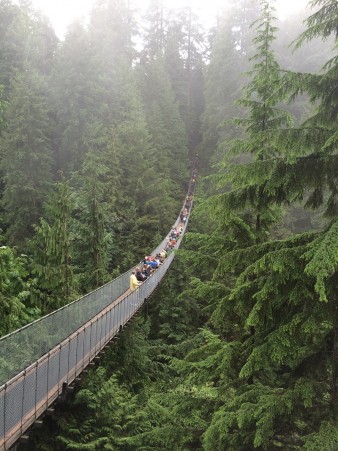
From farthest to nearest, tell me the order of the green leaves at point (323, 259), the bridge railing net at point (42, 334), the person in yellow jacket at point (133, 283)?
the person in yellow jacket at point (133, 283), the bridge railing net at point (42, 334), the green leaves at point (323, 259)

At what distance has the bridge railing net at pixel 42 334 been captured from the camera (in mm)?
5777

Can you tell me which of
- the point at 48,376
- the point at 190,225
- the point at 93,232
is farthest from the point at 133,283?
the point at 190,225

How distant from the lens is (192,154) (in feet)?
148

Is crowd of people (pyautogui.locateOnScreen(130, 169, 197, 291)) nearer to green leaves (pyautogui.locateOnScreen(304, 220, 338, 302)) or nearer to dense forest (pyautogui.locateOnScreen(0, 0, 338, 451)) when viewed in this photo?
dense forest (pyautogui.locateOnScreen(0, 0, 338, 451))

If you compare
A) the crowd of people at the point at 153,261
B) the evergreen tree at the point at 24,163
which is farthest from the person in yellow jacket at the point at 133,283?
the evergreen tree at the point at 24,163

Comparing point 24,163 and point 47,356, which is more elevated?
point 24,163

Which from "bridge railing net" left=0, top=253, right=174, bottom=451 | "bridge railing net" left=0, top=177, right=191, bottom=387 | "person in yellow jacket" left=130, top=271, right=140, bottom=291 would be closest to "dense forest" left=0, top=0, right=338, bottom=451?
"bridge railing net" left=0, top=177, right=191, bottom=387

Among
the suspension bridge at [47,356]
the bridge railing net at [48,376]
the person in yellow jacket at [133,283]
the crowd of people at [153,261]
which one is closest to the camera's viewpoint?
the bridge railing net at [48,376]

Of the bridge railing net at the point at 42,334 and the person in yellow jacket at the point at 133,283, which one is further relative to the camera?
the person in yellow jacket at the point at 133,283

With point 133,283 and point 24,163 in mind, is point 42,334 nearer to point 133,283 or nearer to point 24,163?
point 133,283

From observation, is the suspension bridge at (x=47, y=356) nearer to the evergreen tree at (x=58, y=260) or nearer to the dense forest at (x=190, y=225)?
the dense forest at (x=190, y=225)

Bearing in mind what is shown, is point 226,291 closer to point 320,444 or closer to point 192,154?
point 320,444

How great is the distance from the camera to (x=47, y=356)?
21.9 feet

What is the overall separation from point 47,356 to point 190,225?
21.5 metres
